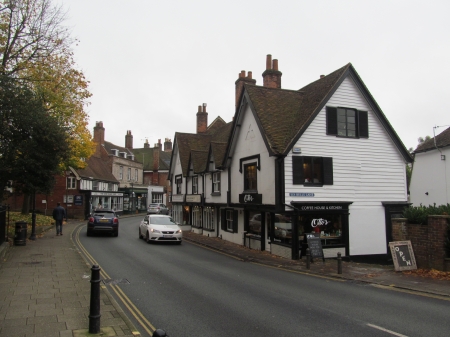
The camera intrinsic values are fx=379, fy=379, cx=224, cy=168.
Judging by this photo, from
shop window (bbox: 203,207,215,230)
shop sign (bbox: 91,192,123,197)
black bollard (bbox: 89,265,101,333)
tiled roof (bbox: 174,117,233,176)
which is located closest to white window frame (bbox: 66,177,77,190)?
shop sign (bbox: 91,192,123,197)

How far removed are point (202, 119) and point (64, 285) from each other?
3205 cm

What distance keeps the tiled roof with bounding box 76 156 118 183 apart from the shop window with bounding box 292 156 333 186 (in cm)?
3280

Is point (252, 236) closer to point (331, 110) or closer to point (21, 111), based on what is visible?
point (331, 110)

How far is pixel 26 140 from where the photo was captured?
1694cm

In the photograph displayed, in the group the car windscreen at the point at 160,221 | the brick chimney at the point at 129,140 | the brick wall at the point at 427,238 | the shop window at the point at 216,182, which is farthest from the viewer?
the brick chimney at the point at 129,140

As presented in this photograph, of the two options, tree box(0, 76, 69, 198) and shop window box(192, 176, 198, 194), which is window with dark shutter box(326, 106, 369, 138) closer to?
tree box(0, 76, 69, 198)

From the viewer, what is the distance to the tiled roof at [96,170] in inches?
1819

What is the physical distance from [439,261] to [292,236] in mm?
6184

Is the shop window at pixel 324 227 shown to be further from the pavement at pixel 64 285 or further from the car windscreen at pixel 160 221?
the car windscreen at pixel 160 221

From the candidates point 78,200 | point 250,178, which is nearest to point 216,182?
point 250,178

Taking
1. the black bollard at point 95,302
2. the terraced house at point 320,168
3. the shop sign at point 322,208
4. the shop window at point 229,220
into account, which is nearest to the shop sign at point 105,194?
the shop window at point 229,220

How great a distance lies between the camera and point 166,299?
9.22 meters

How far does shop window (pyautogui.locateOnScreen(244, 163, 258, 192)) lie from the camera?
2096cm

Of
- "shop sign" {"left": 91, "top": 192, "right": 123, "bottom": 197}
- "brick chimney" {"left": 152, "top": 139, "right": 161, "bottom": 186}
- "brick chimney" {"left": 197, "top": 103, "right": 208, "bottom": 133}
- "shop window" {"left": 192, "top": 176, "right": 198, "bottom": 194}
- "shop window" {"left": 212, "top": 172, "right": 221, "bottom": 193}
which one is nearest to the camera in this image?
"shop window" {"left": 212, "top": 172, "right": 221, "bottom": 193}
